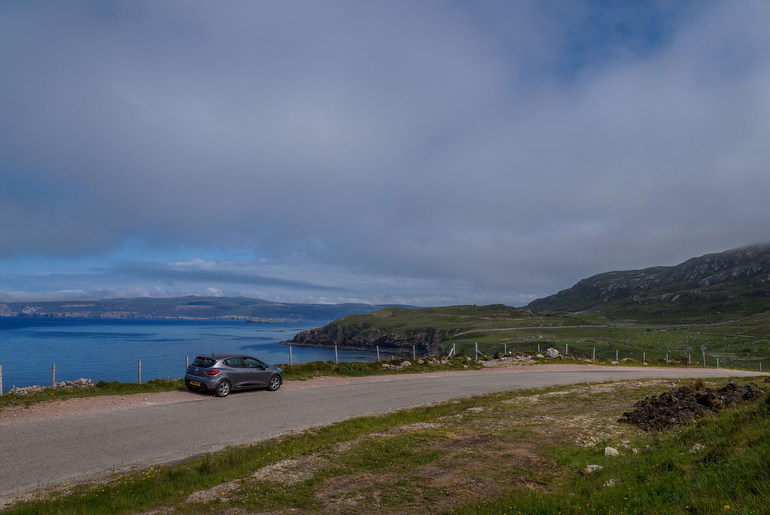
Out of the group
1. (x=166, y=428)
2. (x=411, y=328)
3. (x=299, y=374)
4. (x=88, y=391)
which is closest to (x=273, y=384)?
(x=299, y=374)

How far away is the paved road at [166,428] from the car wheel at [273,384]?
0.90m

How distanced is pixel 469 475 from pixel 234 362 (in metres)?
15.4

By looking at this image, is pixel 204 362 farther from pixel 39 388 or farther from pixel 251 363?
pixel 39 388

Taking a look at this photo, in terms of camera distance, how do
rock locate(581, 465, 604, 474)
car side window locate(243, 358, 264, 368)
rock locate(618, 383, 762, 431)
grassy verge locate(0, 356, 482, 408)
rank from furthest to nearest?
car side window locate(243, 358, 264, 368) < grassy verge locate(0, 356, 482, 408) < rock locate(618, 383, 762, 431) < rock locate(581, 465, 604, 474)

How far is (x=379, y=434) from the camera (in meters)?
12.0

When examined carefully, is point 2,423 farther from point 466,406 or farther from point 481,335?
point 481,335

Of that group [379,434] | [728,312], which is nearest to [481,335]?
[379,434]

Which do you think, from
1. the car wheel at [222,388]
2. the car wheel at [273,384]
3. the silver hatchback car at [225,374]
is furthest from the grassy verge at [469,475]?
the car wheel at [273,384]

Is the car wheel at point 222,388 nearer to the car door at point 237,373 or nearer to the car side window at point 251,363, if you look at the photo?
the car door at point 237,373

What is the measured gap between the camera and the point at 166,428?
1344cm

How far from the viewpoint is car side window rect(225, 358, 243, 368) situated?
20.5m

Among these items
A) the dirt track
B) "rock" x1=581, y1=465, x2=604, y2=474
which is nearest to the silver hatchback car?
the dirt track

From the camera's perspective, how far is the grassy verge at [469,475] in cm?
625

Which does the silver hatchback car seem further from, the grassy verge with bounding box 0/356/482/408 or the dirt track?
the grassy verge with bounding box 0/356/482/408
